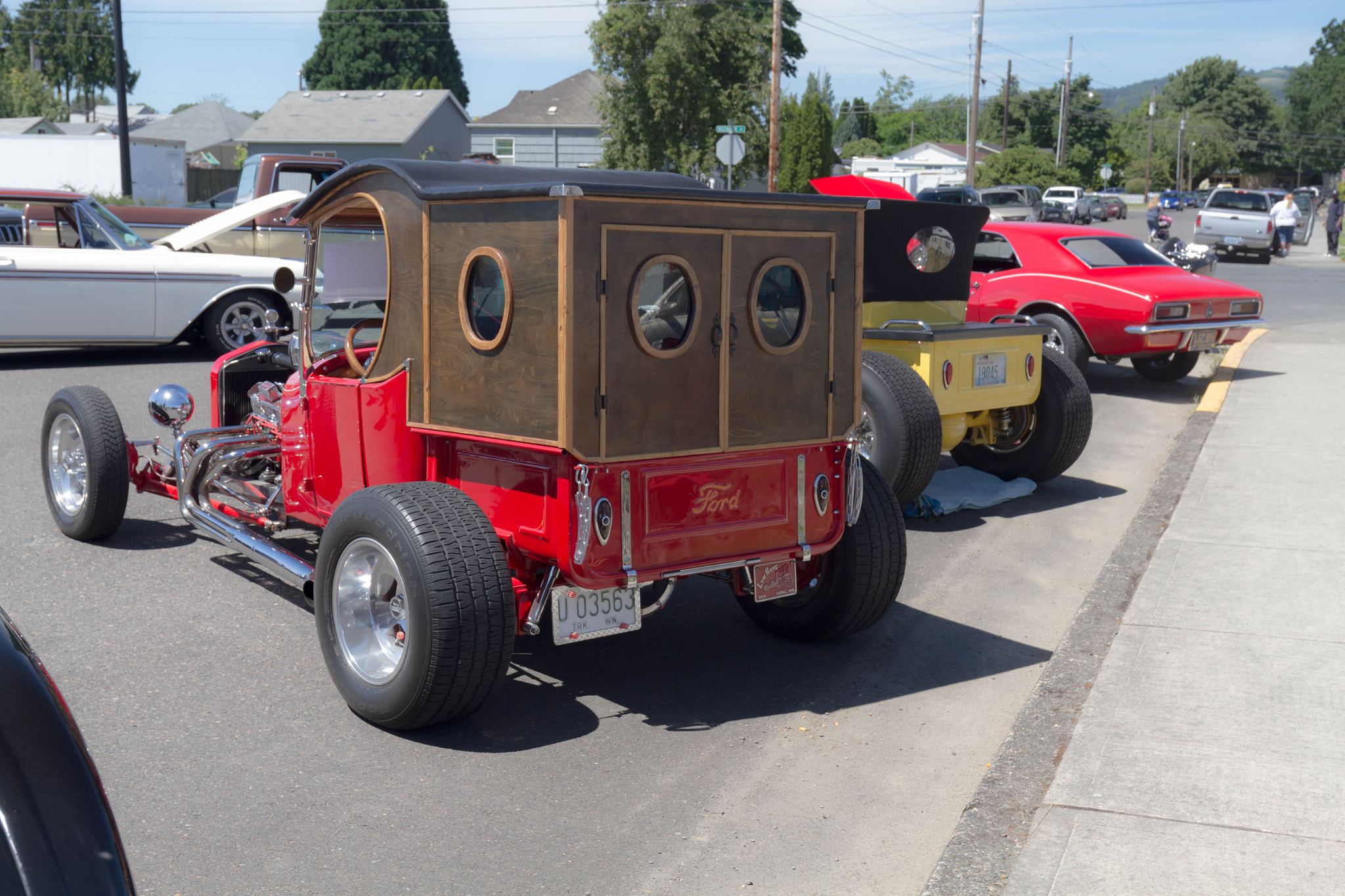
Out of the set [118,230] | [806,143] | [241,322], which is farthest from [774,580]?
[806,143]

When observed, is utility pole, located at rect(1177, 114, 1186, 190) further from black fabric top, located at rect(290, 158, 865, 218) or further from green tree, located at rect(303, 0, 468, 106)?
black fabric top, located at rect(290, 158, 865, 218)

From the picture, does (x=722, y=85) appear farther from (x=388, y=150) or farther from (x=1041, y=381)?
(x=1041, y=381)

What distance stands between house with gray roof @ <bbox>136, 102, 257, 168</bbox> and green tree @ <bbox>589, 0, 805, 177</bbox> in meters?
44.2

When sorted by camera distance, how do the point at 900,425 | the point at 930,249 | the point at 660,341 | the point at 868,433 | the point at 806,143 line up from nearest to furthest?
the point at 660,341 < the point at 900,425 < the point at 868,433 < the point at 930,249 < the point at 806,143

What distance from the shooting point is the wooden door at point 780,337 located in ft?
14.1

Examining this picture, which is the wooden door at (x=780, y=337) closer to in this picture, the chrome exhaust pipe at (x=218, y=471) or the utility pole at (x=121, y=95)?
the chrome exhaust pipe at (x=218, y=471)

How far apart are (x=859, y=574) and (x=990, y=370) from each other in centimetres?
319

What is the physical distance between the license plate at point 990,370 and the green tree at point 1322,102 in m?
131

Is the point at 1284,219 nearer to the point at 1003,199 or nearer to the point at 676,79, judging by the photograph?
the point at 1003,199

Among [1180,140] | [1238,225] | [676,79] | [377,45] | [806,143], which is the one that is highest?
[377,45]

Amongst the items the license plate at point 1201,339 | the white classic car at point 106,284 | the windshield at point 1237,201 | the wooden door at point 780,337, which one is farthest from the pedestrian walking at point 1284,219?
the wooden door at point 780,337

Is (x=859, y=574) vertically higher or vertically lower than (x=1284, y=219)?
lower

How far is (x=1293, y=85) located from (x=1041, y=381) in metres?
135

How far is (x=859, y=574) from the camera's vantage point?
4902 mm
